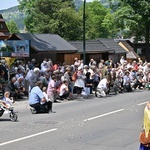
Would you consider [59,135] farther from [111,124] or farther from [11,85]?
[11,85]

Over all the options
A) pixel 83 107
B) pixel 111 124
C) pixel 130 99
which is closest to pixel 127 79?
pixel 130 99

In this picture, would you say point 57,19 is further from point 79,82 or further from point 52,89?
point 52,89

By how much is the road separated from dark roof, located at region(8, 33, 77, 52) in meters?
14.0

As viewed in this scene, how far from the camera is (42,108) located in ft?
62.1

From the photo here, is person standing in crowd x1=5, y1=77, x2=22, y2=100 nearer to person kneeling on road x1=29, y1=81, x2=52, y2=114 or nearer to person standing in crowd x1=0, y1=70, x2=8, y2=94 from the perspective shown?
person standing in crowd x1=0, y1=70, x2=8, y2=94

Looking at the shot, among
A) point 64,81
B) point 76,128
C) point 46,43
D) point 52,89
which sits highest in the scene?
point 46,43

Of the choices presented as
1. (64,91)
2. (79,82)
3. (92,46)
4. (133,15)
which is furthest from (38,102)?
(133,15)

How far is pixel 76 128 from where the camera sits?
15.3 meters

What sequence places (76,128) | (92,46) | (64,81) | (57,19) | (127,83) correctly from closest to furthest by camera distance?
(76,128) → (64,81) → (127,83) → (92,46) → (57,19)

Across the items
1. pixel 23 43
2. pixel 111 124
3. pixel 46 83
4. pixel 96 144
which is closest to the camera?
pixel 96 144

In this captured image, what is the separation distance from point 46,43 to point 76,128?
23.0m

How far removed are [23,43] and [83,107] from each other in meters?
8.10

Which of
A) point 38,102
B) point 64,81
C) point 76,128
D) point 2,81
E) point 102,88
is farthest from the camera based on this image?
point 102,88

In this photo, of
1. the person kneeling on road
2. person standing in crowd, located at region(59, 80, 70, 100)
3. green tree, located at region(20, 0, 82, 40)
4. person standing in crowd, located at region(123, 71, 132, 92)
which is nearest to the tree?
green tree, located at region(20, 0, 82, 40)
